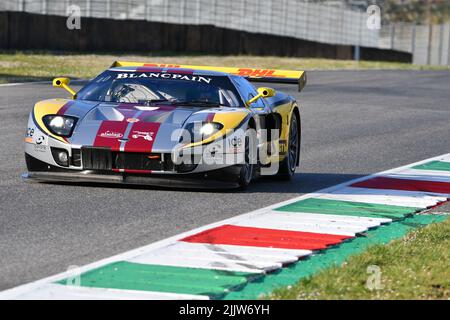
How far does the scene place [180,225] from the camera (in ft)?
27.6

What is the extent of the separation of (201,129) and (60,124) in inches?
46.8

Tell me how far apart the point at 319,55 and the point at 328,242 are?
1475 inches

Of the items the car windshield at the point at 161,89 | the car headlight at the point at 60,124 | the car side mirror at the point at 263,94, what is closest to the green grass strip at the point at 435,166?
the car side mirror at the point at 263,94

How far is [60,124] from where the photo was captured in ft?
33.0

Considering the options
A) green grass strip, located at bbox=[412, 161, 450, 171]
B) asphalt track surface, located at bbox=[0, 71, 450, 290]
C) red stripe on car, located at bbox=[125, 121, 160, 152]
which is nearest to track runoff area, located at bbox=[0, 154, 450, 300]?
asphalt track surface, located at bbox=[0, 71, 450, 290]

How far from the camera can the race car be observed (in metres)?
9.84

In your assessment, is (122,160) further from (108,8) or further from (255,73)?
(108,8)

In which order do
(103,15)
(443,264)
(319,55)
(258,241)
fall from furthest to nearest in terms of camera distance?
(319,55) < (103,15) < (258,241) < (443,264)

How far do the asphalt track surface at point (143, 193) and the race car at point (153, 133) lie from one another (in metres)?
0.18

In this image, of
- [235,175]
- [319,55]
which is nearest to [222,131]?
→ [235,175]

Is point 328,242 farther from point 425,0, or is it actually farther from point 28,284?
point 425,0

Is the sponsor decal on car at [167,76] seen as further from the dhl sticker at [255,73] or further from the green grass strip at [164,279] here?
the green grass strip at [164,279]

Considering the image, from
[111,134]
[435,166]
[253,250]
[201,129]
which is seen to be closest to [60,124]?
Answer: [111,134]

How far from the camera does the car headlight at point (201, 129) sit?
32.6 ft
